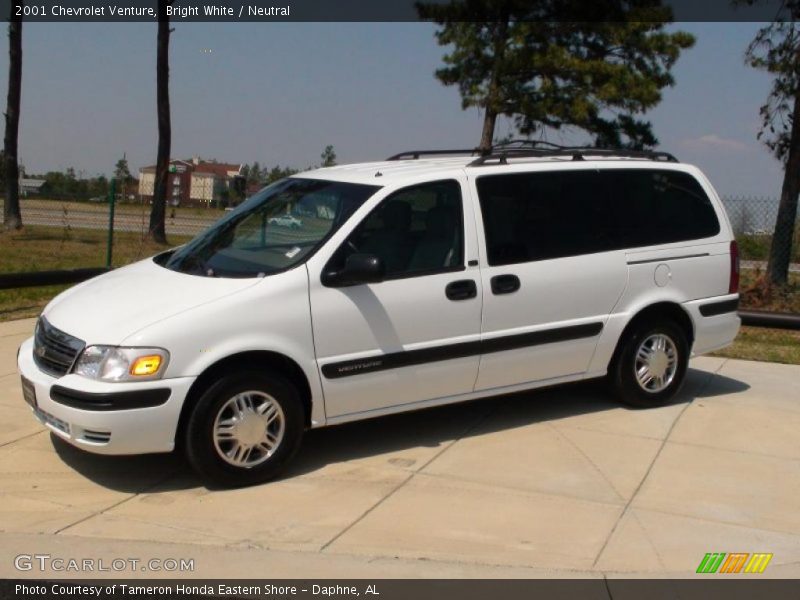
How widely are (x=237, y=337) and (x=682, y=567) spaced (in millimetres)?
2563

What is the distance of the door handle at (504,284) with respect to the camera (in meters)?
6.13

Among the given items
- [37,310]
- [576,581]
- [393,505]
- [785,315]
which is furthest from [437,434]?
[37,310]

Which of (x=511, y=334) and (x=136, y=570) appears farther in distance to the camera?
(x=511, y=334)

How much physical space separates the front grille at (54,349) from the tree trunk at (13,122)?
14483 mm

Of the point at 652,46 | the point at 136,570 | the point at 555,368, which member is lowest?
the point at 136,570

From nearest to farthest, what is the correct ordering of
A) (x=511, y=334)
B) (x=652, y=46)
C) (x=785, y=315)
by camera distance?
(x=511, y=334)
(x=785, y=315)
(x=652, y=46)

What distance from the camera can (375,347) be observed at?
5730mm

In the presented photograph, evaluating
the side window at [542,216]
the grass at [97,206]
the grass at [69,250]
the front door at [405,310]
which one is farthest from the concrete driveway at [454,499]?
the grass at [69,250]

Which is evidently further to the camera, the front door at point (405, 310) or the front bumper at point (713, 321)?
the front bumper at point (713, 321)

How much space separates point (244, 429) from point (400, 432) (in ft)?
4.93

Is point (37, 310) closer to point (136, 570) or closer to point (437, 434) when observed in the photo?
point (437, 434)

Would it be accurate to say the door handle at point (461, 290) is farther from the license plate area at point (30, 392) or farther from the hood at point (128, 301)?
the license plate area at point (30, 392)

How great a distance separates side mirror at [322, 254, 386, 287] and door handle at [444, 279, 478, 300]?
51 cm

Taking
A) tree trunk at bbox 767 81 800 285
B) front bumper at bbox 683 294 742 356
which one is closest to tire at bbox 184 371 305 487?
front bumper at bbox 683 294 742 356
